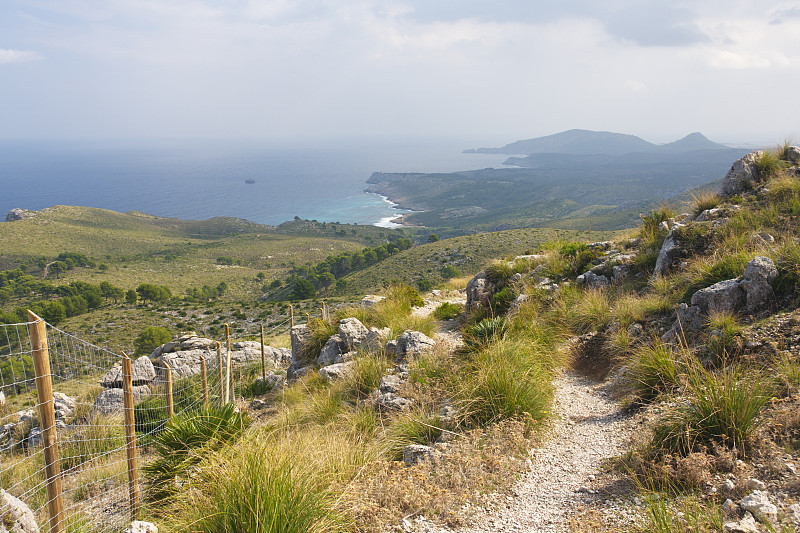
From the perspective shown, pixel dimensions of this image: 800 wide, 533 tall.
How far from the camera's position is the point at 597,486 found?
13.1ft

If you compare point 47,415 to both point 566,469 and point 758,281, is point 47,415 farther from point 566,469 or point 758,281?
point 758,281

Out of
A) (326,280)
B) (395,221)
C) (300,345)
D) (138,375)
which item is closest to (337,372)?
(300,345)

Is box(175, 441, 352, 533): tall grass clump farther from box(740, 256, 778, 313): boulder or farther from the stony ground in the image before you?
box(740, 256, 778, 313): boulder

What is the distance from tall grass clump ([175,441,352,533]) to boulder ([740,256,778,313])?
6.18 m

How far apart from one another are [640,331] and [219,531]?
22.0 feet

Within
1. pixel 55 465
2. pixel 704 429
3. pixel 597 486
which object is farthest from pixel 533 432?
pixel 55 465

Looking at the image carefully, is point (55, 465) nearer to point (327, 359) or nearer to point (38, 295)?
point (327, 359)

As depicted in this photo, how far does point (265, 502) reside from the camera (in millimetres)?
3314

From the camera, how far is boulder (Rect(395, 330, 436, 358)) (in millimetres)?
8484

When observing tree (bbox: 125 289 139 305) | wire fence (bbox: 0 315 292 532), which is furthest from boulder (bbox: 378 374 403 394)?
tree (bbox: 125 289 139 305)

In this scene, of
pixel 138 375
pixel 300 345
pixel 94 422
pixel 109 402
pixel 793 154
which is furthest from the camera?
pixel 138 375

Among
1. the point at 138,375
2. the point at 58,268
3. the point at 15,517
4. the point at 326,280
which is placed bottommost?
the point at 326,280

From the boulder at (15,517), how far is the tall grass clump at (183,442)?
111cm

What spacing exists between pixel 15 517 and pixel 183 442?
1.58 meters
